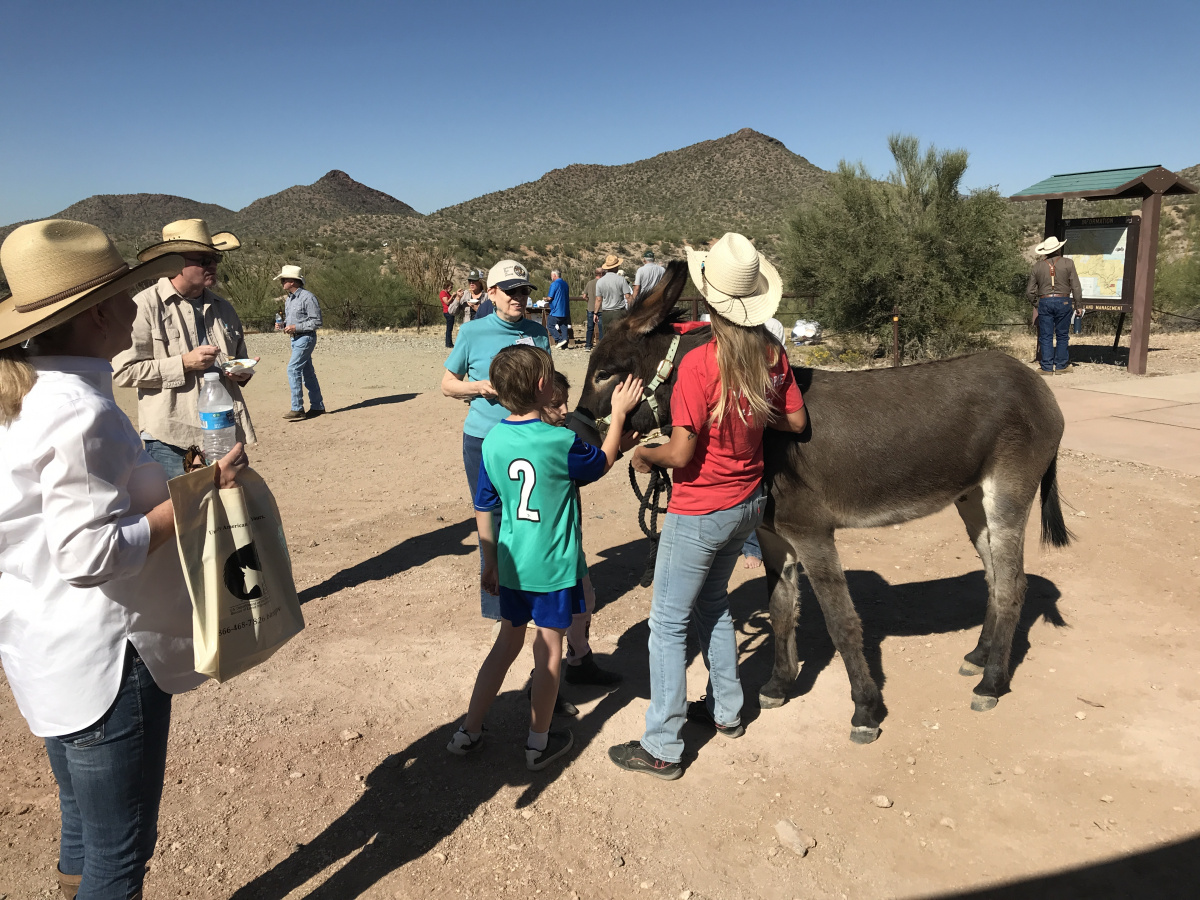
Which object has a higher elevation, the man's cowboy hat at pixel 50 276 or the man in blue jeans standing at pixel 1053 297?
the man's cowboy hat at pixel 50 276

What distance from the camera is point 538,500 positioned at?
3119mm

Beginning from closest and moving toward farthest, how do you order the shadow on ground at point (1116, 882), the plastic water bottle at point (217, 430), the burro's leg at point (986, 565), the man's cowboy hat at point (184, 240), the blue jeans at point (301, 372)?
the plastic water bottle at point (217, 430) < the shadow on ground at point (1116, 882) < the man's cowboy hat at point (184, 240) < the burro's leg at point (986, 565) < the blue jeans at point (301, 372)

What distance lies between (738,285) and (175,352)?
3226 mm

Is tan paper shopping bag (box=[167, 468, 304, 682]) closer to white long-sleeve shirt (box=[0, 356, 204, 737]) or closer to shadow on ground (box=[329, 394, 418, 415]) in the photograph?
white long-sleeve shirt (box=[0, 356, 204, 737])

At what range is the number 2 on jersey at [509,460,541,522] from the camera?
3100mm

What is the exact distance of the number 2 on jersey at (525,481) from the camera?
310 centimetres

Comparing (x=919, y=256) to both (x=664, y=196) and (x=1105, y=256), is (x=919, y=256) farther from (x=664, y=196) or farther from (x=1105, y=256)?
(x=664, y=196)

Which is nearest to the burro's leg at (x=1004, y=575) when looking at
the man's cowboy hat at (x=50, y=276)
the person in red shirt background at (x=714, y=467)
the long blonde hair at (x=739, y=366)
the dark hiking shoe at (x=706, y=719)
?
the dark hiking shoe at (x=706, y=719)

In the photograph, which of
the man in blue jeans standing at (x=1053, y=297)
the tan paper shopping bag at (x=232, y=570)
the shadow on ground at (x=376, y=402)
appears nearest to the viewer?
the tan paper shopping bag at (x=232, y=570)

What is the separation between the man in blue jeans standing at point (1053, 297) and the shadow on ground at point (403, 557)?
32.9 ft

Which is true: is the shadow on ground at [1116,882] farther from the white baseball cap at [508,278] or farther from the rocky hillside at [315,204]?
the rocky hillside at [315,204]

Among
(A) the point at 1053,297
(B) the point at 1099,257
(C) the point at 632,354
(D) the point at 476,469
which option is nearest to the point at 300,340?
(D) the point at 476,469

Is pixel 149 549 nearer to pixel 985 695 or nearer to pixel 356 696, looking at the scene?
pixel 356 696

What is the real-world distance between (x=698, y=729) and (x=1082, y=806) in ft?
5.14
